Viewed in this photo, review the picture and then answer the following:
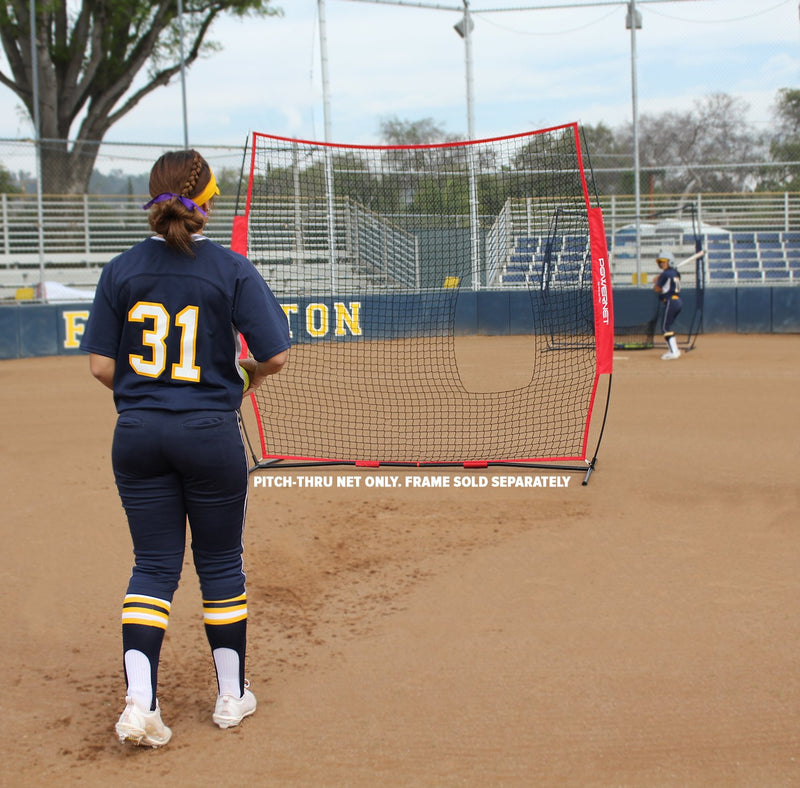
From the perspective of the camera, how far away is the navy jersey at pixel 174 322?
3010 millimetres

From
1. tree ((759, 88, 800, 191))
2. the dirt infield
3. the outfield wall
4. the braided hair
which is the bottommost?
the dirt infield

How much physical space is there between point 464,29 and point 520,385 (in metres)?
10.4

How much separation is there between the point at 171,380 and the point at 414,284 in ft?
27.8

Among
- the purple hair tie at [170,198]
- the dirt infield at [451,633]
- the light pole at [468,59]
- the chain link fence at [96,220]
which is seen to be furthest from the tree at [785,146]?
the purple hair tie at [170,198]

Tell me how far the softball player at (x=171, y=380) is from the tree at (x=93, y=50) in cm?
2377

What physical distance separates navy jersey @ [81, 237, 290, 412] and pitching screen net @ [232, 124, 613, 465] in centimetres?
376

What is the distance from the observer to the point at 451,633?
411 centimetres

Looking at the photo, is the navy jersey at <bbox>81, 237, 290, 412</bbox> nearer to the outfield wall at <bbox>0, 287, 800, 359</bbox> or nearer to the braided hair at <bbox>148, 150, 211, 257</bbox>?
the braided hair at <bbox>148, 150, 211, 257</bbox>

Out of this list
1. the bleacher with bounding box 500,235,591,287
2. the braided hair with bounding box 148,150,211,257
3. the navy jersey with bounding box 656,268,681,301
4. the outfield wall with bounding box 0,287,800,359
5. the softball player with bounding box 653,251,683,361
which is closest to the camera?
the braided hair with bounding box 148,150,211,257

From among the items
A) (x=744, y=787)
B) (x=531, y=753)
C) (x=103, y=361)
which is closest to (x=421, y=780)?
(x=531, y=753)

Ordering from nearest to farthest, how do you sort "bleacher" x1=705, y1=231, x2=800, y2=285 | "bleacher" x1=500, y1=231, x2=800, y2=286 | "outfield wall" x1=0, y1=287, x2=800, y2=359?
"outfield wall" x1=0, y1=287, x2=800, y2=359 < "bleacher" x1=500, y1=231, x2=800, y2=286 < "bleacher" x1=705, y1=231, x2=800, y2=285

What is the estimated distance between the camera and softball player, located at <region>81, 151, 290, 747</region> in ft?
9.86

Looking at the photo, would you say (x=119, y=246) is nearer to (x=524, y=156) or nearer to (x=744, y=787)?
(x=524, y=156)

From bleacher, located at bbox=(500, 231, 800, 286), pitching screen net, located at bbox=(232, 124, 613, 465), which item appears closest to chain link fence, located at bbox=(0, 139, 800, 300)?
bleacher, located at bbox=(500, 231, 800, 286)
